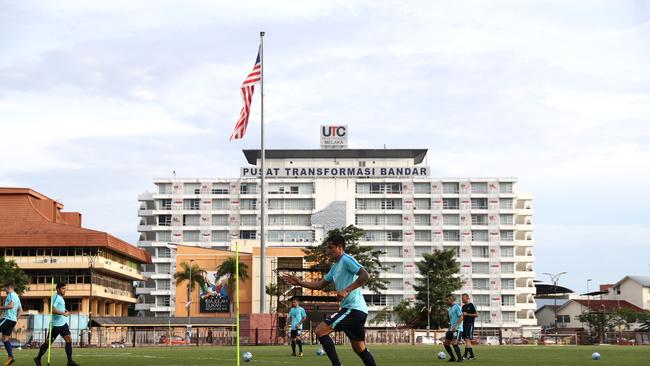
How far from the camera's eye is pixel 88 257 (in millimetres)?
106188

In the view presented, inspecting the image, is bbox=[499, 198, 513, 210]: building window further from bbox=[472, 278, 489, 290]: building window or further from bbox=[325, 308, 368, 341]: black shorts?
bbox=[325, 308, 368, 341]: black shorts

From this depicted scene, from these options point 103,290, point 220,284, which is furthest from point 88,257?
point 220,284

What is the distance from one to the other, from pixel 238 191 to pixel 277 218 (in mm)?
7432

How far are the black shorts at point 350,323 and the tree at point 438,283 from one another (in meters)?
85.9

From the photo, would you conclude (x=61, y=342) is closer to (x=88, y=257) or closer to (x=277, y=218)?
(x=88, y=257)

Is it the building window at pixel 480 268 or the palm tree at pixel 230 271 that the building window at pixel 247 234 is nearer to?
the palm tree at pixel 230 271

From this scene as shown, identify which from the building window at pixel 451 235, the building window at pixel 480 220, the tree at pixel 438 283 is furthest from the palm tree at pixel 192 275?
the building window at pixel 480 220

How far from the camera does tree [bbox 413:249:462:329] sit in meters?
98.6

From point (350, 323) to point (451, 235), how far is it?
5124 inches

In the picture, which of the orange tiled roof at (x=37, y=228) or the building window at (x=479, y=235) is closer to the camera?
the orange tiled roof at (x=37, y=228)

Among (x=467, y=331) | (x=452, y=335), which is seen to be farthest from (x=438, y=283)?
(x=452, y=335)

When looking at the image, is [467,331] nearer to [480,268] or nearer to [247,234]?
[247,234]

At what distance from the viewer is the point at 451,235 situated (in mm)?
141500

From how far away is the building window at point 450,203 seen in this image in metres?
142
